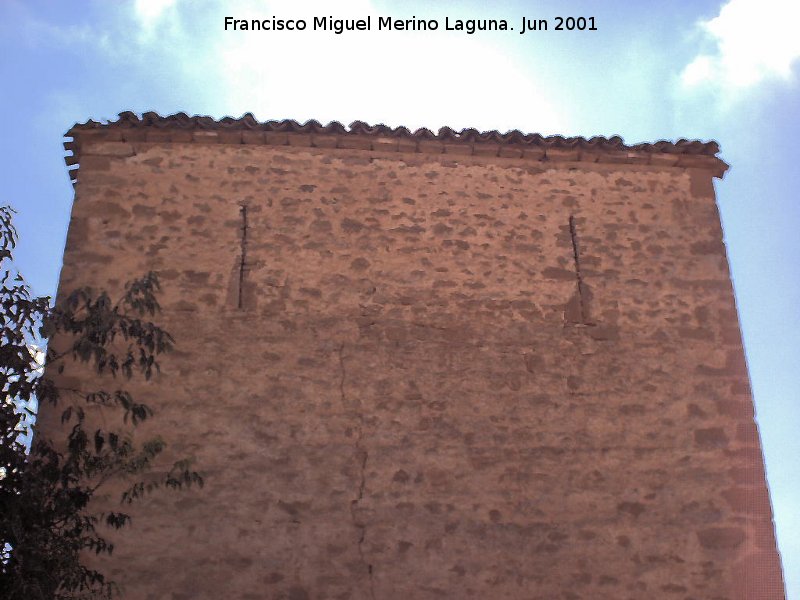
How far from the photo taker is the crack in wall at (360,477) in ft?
21.1

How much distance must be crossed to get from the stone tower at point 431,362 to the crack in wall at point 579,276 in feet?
0.07

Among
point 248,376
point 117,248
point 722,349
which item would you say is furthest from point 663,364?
point 117,248

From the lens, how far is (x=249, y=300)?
23.8 feet

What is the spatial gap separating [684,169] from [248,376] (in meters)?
4.51

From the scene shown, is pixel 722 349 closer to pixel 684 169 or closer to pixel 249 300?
pixel 684 169

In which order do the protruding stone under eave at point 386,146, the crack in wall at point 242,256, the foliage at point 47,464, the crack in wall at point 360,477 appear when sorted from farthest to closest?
the protruding stone under eave at point 386,146 → the crack in wall at point 242,256 → the crack in wall at point 360,477 → the foliage at point 47,464

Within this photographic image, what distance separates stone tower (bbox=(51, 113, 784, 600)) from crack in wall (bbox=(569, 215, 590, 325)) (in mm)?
20

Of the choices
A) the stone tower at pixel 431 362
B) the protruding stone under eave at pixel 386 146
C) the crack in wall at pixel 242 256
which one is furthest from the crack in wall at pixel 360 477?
the protruding stone under eave at pixel 386 146

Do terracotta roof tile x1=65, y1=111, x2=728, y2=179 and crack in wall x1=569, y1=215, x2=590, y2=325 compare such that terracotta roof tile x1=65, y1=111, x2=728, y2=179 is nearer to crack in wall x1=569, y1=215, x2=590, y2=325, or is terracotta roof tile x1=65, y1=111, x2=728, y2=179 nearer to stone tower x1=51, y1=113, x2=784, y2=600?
stone tower x1=51, y1=113, x2=784, y2=600

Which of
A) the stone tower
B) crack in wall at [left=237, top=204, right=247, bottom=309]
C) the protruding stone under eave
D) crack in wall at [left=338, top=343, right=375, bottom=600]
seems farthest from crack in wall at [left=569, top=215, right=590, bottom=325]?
crack in wall at [left=237, top=204, right=247, bottom=309]

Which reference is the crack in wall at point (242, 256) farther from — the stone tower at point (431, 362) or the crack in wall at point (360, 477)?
the crack in wall at point (360, 477)

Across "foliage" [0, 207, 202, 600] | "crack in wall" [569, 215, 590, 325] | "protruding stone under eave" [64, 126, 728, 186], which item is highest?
"protruding stone under eave" [64, 126, 728, 186]

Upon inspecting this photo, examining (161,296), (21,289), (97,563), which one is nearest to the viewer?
(21,289)

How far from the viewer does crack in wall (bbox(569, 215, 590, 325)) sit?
7520mm
